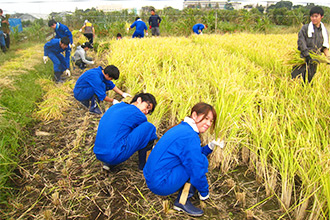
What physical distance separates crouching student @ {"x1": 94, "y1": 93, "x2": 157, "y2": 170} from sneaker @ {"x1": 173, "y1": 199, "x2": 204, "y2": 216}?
58 centimetres

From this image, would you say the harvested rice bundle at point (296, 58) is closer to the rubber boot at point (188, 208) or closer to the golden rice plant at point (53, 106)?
the rubber boot at point (188, 208)

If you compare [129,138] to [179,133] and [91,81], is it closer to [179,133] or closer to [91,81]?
[179,133]

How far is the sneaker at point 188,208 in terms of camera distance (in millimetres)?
1555

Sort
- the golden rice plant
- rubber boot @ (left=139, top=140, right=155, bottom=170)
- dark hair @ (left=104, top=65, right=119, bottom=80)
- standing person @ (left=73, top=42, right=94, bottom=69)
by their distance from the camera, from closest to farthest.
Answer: rubber boot @ (left=139, top=140, right=155, bottom=170) < dark hair @ (left=104, top=65, right=119, bottom=80) < the golden rice plant < standing person @ (left=73, top=42, right=94, bottom=69)

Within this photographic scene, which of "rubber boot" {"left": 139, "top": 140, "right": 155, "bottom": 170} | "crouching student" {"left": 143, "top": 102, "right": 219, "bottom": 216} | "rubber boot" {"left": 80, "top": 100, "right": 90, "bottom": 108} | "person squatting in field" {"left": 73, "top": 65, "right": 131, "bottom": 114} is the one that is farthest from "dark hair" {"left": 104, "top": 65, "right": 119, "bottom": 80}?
"crouching student" {"left": 143, "top": 102, "right": 219, "bottom": 216}

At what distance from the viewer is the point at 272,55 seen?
164 inches

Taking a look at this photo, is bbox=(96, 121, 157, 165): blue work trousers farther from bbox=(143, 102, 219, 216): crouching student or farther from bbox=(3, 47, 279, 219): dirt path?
bbox=(143, 102, 219, 216): crouching student

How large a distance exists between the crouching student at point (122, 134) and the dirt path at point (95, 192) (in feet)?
0.67

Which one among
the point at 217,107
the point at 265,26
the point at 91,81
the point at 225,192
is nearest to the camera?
the point at 225,192

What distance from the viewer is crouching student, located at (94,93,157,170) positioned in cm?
184

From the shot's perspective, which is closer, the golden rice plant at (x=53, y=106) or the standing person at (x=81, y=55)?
the golden rice plant at (x=53, y=106)

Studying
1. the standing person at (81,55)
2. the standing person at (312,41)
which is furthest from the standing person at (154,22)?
the standing person at (312,41)

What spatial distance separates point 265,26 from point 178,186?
13.6m

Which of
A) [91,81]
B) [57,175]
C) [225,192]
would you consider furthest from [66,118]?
[225,192]
